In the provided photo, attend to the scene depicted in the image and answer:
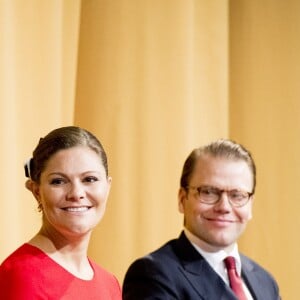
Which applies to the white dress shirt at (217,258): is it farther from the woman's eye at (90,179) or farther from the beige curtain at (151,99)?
the beige curtain at (151,99)

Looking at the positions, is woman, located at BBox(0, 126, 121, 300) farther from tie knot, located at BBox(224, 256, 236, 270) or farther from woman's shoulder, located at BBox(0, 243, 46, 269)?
tie knot, located at BBox(224, 256, 236, 270)

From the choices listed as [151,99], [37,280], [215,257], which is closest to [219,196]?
[215,257]

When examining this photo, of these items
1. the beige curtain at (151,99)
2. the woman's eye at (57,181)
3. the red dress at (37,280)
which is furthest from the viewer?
the beige curtain at (151,99)

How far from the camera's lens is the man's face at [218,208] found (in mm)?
1680

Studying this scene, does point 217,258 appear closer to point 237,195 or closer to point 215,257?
point 215,257

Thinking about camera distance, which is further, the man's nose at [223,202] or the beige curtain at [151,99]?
the beige curtain at [151,99]

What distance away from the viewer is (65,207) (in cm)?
169

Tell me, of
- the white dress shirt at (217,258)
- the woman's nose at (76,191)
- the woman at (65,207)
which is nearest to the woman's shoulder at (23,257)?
the woman at (65,207)

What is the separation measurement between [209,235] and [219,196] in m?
0.09

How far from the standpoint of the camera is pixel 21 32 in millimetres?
2291

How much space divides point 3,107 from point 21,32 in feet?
0.85

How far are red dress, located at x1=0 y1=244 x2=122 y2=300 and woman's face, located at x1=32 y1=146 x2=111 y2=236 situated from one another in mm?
88

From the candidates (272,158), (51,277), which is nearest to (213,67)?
(272,158)

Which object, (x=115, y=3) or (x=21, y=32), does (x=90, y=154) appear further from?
(x=115, y=3)
